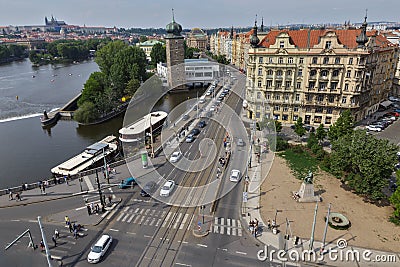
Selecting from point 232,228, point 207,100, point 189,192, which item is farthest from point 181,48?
point 232,228

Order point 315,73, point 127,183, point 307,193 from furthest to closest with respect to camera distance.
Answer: point 315,73, point 127,183, point 307,193

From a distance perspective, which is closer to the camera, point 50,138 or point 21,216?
point 21,216

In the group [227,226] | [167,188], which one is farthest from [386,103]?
[167,188]

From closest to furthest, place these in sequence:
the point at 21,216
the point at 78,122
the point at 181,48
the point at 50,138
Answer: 1. the point at 21,216
2. the point at 50,138
3. the point at 78,122
4. the point at 181,48

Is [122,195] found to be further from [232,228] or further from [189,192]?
[232,228]

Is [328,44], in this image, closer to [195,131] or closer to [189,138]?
[195,131]

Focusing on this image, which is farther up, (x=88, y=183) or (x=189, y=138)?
(x=189, y=138)
